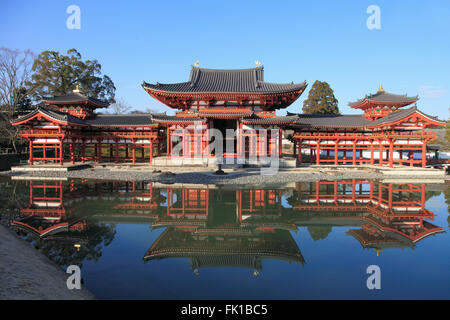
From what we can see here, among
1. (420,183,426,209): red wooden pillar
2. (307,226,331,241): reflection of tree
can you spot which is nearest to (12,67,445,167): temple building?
(420,183,426,209): red wooden pillar

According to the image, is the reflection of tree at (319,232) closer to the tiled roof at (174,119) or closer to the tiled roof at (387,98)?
the tiled roof at (174,119)

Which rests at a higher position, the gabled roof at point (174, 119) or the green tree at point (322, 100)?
the green tree at point (322, 100)

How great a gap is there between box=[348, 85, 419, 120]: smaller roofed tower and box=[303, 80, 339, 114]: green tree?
14.2m

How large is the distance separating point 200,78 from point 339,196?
20522mm

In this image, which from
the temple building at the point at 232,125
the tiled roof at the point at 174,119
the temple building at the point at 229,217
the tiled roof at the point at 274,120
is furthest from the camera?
the tiled roof at the point at 174,119

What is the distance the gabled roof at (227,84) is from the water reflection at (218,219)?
12.3m

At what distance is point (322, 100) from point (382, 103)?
56.1 ft

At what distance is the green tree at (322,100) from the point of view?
42.2 meters

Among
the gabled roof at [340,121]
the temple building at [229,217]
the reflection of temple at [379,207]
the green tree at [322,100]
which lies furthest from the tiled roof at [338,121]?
the green tree at [322,100]

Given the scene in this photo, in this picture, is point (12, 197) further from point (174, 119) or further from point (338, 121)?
point (338, 121)

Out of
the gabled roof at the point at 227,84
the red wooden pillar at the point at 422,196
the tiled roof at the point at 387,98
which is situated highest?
the gabled roof at the point at 227,84

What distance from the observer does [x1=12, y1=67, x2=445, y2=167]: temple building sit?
2352cm
